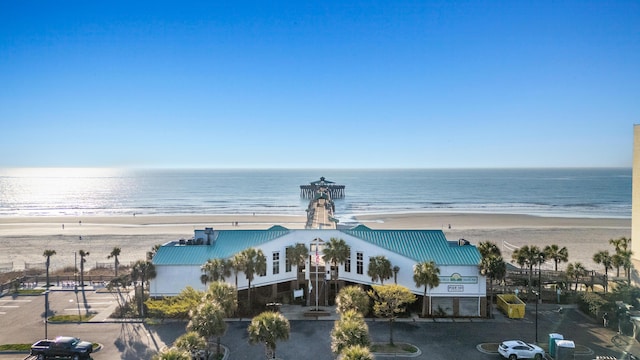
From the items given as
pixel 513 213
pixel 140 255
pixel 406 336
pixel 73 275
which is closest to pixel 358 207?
pixel 513 213

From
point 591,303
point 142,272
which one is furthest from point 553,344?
point 142,272

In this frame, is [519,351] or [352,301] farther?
[352,301]

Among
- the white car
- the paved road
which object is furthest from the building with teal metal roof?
the white car

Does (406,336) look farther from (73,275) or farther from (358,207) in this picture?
(358,207)

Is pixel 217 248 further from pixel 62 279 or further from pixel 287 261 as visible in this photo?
pixel 62 279

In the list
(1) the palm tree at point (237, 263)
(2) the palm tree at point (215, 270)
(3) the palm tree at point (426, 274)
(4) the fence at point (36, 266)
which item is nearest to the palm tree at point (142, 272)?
(2) the palm tree at point (215, 270)
